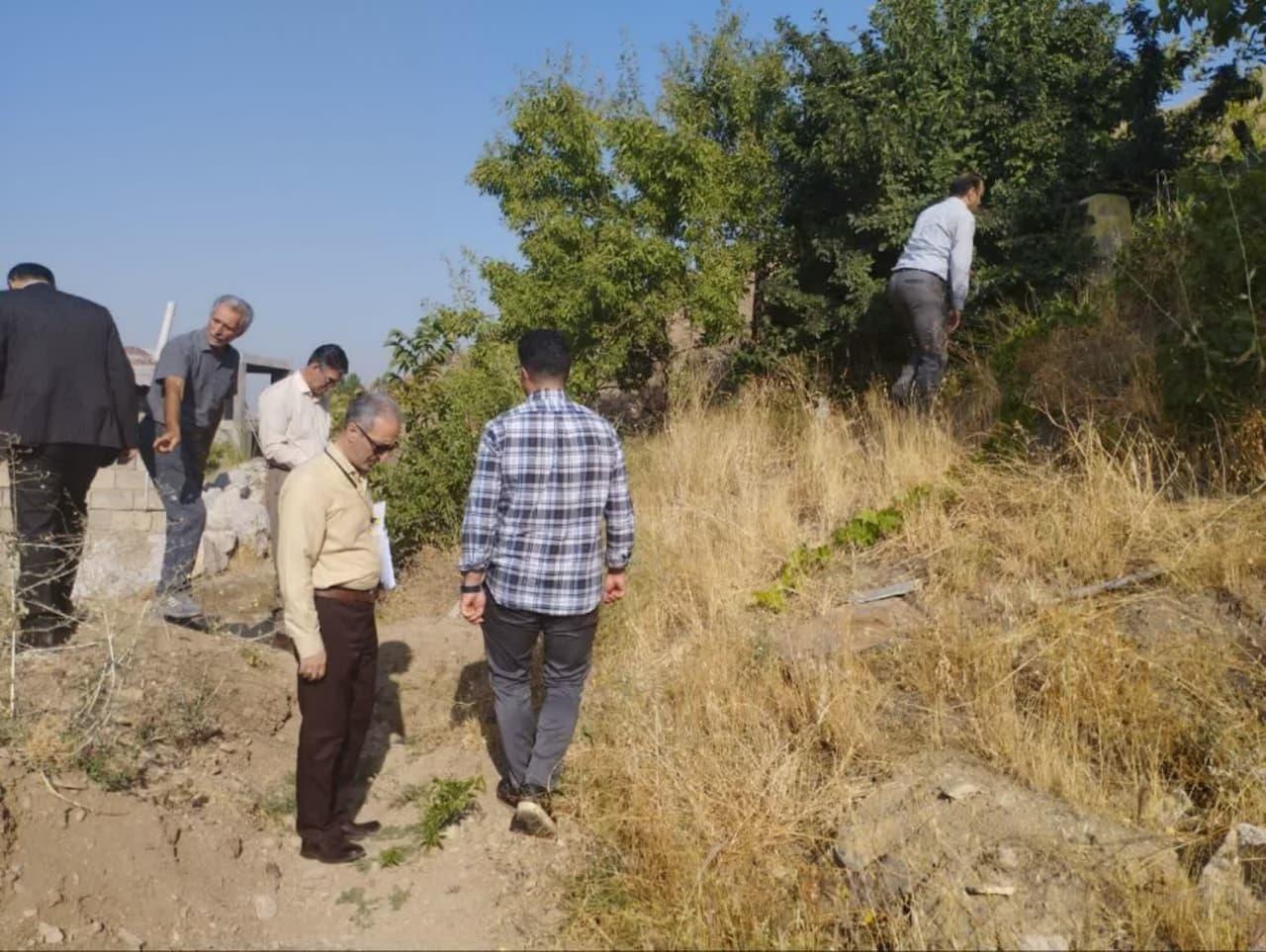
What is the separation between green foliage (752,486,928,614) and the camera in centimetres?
590

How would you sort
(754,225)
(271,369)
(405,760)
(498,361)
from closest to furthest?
1. (405,760)
2. (498,361)
3. (754,225)
4. (271,369)

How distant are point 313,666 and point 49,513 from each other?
2147 millimetres

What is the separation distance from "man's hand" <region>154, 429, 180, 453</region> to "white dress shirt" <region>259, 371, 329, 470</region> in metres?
0.50

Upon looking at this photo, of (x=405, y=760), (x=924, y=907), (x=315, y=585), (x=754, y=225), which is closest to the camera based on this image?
(x=924, y=907)

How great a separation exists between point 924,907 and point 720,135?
9377 millimetres

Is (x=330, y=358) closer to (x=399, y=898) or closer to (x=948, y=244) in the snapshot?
(x=399, y=898)

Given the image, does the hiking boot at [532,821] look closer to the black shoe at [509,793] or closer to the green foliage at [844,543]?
the black shoe at [509,793]

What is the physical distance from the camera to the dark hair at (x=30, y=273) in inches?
210

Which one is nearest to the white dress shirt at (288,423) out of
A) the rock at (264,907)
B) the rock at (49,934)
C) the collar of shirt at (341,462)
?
the collar of shirt at (341,462)

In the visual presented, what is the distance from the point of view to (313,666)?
386 centimetres

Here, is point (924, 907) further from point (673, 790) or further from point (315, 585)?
point (315, 585)

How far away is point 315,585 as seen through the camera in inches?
156

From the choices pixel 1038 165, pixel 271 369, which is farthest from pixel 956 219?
pixel 271 369

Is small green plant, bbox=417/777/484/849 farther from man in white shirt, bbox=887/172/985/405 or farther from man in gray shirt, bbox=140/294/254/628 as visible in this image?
man in white shirt, bbox=887/172/985/405
